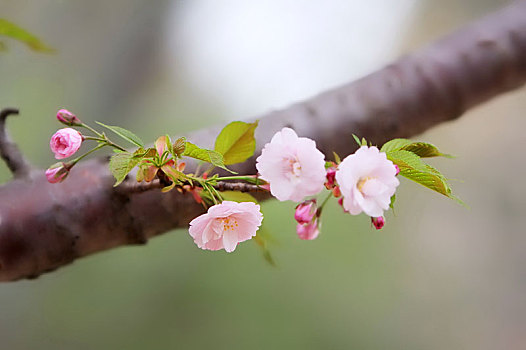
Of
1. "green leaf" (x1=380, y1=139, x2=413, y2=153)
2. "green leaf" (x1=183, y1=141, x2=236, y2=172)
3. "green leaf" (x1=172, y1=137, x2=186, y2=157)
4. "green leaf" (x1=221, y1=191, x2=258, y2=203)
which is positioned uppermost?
"green leaf" (x1=172, y1=137, x2=186, y2=157)

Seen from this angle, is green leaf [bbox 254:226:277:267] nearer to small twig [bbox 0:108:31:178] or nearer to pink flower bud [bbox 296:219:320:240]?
pink flower bud [bbox 296:219:320:240]

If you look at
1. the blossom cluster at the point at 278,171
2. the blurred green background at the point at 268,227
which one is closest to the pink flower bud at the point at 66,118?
the blossom cluster at the point at 278,171

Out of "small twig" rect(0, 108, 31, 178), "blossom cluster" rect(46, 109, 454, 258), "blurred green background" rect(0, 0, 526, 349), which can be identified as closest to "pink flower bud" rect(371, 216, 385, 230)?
"blossom cluster" rect(46, 109, 454, 258)

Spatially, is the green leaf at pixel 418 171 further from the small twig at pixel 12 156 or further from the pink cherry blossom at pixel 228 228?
the small twig at pixel 12 156

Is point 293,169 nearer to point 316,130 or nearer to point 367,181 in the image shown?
point 367,181

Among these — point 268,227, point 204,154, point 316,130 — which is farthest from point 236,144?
point 268,227

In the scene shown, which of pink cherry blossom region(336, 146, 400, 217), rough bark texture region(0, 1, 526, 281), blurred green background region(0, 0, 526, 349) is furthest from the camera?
blurred green background region(0, 0, 526, 349)

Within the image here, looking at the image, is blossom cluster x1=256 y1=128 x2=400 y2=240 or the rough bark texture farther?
the rough bark texture
